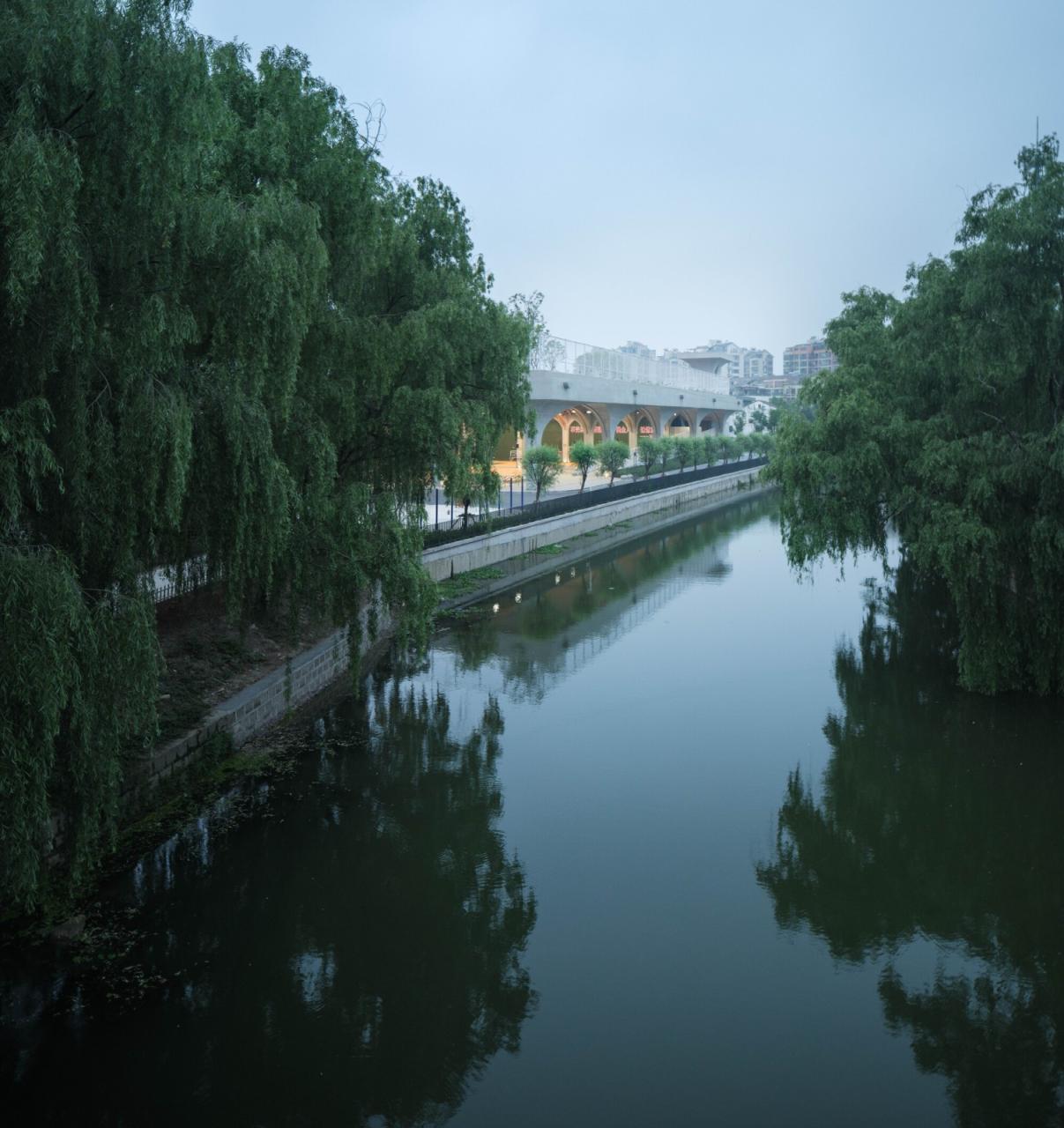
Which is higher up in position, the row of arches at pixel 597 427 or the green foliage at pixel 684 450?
the row of arches at pixel 597 427

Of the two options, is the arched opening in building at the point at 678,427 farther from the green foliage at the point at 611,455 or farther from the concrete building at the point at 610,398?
the green foliage at the point at 611,455

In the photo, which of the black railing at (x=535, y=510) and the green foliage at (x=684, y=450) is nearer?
the black railing at (x=535, y=510)

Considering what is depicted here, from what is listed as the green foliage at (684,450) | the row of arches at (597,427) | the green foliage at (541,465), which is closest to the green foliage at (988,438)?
the green foliage at (541,465)

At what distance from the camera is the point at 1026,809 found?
1078 centimetres

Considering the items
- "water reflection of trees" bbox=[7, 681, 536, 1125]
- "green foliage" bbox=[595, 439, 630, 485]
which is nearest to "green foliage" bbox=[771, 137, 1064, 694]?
"water reflection of trees" bbox=[7, 681, 536, 1125]

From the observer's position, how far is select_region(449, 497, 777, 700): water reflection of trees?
1772cm

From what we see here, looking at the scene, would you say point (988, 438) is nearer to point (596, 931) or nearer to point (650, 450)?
point (596, 931)

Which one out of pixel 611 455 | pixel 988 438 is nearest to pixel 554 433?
pixel 611 455

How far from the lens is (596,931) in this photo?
8.20 meters

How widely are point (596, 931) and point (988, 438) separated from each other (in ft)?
30.3

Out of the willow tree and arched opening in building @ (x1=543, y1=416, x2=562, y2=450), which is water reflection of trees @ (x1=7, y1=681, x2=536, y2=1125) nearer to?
the willow tree

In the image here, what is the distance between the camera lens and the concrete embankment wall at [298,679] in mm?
10440

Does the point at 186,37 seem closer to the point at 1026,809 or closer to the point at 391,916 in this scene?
the point at 391,916

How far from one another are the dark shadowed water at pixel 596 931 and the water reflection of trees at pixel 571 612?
259 centimetres
